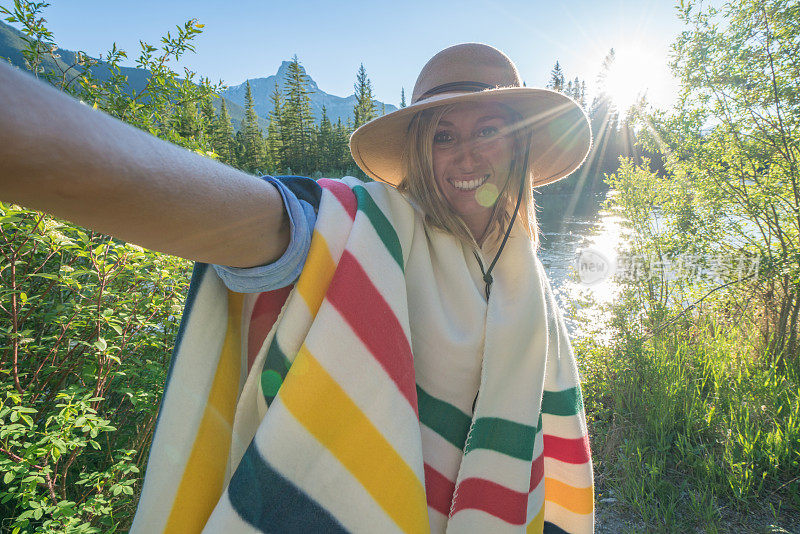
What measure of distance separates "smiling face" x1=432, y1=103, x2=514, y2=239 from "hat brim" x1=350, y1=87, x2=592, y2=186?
0.20ft

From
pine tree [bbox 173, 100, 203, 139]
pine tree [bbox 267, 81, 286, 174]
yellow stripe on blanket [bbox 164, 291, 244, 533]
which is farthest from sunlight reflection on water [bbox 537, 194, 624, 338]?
pine tree [bbox 267, 81, 286, 174]

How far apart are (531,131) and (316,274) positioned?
1.31 meters

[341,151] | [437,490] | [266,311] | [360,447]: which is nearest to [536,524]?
[437,490]

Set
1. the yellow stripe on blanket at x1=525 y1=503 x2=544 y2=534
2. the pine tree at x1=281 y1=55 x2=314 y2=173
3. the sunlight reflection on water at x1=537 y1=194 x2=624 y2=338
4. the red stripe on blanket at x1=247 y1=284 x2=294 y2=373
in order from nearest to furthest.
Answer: the red stripe on blanket at x1=247 y1=284 x2=294 y2=373 < the yellow stripe on blanket at x1=525 y1=503 x2=544 y2=534 < the sunlight reflection on water at x1=537 y1=194 x2=624 y2=338 < the pine tree at x1=281 y1=55 x2=314 y2=173

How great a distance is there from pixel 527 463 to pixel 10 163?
1262mm

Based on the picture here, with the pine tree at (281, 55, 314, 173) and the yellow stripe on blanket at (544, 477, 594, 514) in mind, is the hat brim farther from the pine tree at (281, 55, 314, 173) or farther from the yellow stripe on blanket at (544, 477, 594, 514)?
the pine tree at (281, 55, 314, 173)

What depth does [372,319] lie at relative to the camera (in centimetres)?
82

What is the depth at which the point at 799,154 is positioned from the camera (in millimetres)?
3566

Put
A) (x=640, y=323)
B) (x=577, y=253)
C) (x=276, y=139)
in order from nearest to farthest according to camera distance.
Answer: (x=640, y=323) → (x=577, y=253) → (x=276, y=139)

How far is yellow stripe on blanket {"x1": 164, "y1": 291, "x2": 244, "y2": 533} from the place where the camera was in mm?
766

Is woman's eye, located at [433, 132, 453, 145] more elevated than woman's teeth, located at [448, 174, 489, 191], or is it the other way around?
woman's eye, located at [433, 132, 453, 145]

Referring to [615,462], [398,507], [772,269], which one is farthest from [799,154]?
[398,507]

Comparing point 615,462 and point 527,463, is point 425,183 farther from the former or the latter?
point 615,462

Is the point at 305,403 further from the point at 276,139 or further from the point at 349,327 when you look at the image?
the point at 276,139
